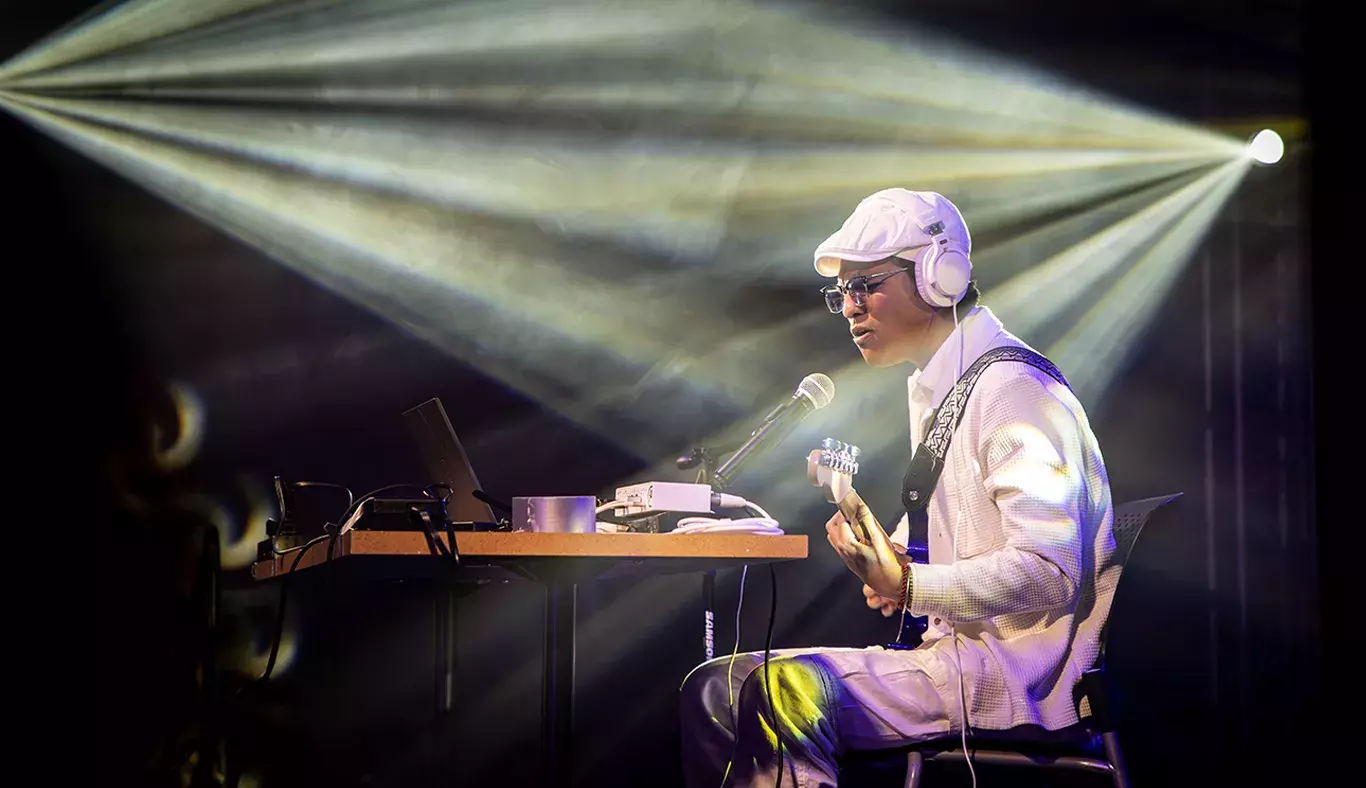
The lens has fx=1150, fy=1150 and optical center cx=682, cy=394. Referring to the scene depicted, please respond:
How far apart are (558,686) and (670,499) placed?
0.47 meters

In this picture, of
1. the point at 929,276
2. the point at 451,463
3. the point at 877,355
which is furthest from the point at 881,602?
the point at 451,463

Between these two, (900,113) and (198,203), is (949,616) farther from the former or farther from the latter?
(198,203)

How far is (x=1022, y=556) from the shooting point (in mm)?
2045

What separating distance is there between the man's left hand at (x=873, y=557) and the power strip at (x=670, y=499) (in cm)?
46

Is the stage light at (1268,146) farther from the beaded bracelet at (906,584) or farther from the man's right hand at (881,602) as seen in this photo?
the beaded bracelet at (906,584)

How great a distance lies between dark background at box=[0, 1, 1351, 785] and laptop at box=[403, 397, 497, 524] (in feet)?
3.02

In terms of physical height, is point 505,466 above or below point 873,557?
above

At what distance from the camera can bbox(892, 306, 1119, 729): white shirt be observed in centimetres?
206

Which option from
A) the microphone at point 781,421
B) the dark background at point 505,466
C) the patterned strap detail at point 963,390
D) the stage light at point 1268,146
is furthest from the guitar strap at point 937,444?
the stage light at point 1268,146

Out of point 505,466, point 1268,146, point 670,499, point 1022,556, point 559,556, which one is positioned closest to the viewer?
point 1022,556

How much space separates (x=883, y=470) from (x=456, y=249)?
177cm

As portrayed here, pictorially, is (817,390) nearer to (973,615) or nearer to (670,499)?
(670,499)

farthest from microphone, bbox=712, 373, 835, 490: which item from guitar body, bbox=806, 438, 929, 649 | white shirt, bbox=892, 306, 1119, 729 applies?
white shirt, bbox=892, 306, 1119, 729

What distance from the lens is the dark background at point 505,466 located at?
3.80m
